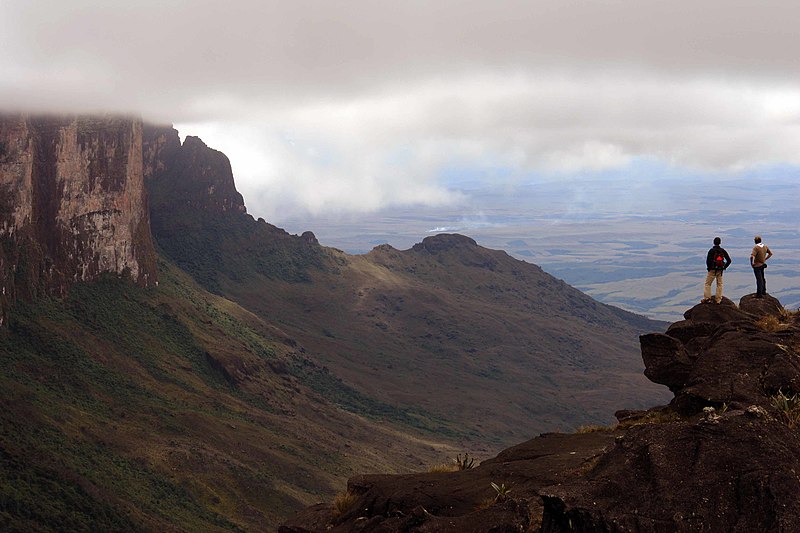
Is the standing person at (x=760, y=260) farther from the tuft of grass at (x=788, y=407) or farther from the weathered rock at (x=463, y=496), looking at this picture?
the tuft of grass at (x=788, y=407)

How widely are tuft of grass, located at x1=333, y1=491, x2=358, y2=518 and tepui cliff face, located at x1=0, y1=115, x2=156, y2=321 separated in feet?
418

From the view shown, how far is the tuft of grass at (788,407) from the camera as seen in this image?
83.8 ft

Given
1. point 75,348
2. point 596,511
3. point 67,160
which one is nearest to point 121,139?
point 67,160

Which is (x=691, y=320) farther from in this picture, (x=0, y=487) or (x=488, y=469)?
(x=0, y=487)

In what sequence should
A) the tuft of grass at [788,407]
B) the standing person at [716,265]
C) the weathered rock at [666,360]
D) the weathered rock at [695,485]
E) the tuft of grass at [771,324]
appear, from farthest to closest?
1. the standing person at [716,265]
2. the tuft of grass at [771,324]
3. the weathered rock at [666,360]
4. the tuft of grass at [788,407]
5. the weathered rock at [695,485]

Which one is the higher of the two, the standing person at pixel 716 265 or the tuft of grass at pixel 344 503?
the standing person at pixel 716 265

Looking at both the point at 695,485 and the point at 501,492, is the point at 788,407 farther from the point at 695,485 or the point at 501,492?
the point at 501,492

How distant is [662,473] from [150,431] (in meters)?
119

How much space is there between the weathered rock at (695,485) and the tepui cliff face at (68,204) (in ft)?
449

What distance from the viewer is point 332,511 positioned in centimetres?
2975

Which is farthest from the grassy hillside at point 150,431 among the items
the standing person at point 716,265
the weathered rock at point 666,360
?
the weathered rock at point 666,360

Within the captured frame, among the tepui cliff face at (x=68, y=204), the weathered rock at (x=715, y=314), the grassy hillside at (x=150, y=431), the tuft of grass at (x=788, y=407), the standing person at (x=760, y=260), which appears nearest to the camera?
the tuft of grass at (x=788, y=407)

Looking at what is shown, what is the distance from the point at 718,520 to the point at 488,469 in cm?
984

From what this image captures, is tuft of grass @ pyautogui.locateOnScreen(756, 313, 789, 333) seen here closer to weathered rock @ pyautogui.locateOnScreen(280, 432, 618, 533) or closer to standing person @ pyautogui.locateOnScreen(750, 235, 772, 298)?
standing person @ pyautogui.locateOnScreen(750, 235, 772, 298)
